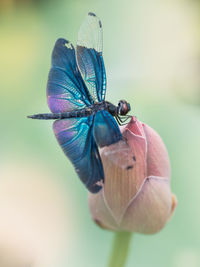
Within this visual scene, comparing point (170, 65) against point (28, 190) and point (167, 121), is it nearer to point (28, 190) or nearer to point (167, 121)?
point (167, 121)

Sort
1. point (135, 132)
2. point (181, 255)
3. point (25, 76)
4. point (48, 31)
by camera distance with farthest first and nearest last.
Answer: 1. point (48, 31)
2. point (25, 76)
3. point (181, 255)
4. point (135, 132)

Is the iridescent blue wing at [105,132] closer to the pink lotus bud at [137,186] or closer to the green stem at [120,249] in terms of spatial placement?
the pink lotus bud at [137,186]

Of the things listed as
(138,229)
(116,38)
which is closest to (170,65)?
(116,38)

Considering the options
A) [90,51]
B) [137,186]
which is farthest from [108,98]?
[137,186]

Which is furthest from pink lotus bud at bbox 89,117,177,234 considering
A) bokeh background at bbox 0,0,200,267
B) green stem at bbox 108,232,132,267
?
bokeh background at bbox 0,0,200,267

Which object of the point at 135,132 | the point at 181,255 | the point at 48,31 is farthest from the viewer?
the point at 48,31

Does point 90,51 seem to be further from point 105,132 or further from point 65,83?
point 105,132
